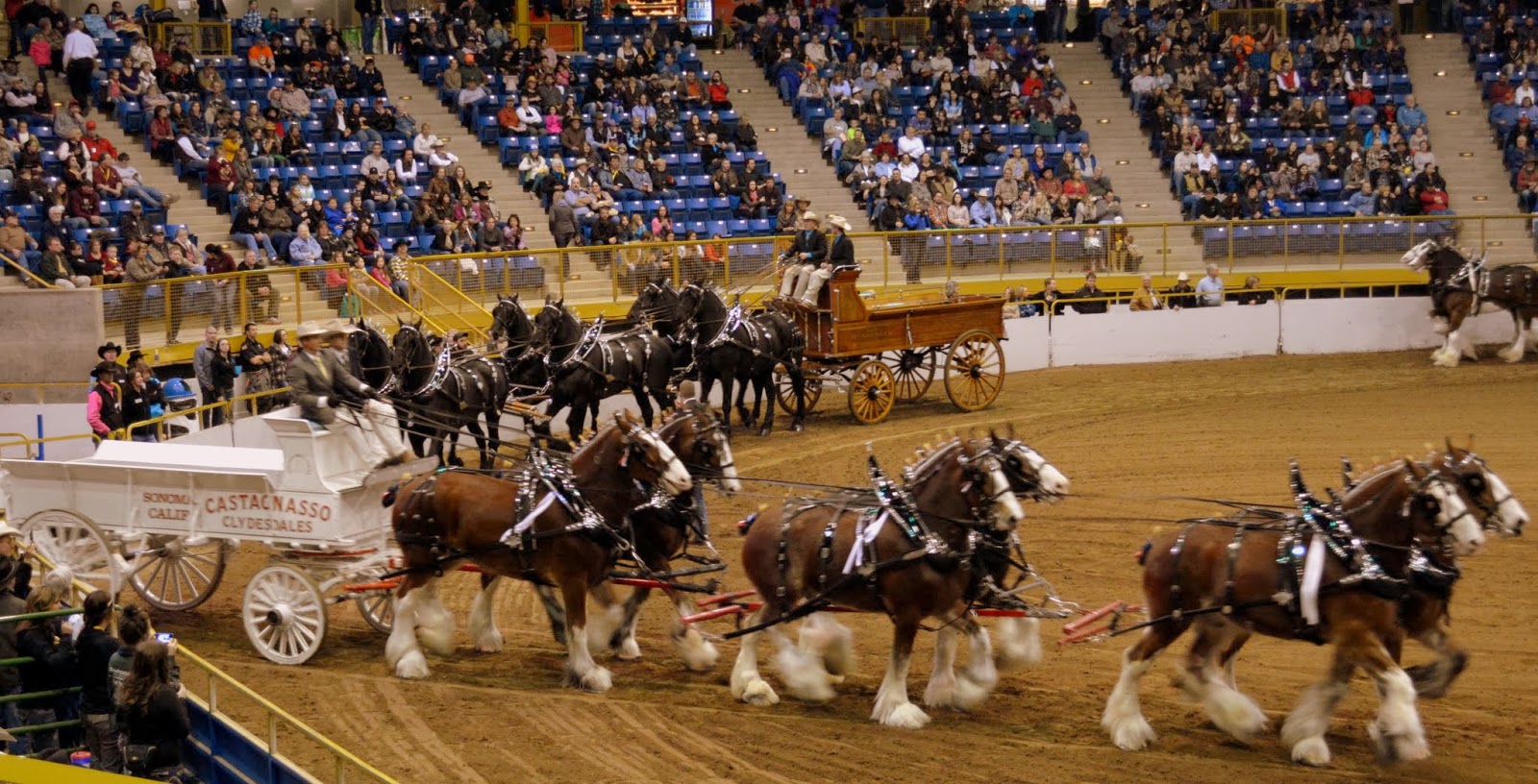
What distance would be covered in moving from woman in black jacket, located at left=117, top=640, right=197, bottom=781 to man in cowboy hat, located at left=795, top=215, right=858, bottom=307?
1297cm

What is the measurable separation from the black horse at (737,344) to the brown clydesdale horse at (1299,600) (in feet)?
34.2

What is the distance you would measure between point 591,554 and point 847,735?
2183mm

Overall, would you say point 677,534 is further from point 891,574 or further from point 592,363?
point 592,363

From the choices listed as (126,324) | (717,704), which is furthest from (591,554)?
(126,324)

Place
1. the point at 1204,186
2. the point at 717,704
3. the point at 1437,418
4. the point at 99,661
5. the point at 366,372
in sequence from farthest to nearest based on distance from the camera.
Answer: the point at 1204,186 < the point at 1437,418 < the point at 366,372 < the point at 717,704 < the point at 99,661

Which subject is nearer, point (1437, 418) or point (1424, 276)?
point (1437, 418)

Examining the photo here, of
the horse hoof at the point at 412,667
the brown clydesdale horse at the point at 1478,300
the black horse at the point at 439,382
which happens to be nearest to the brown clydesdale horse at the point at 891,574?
the horse hoof at the point at 412,667

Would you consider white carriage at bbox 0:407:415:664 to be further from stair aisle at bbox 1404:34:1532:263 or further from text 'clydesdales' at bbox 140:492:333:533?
stair aisle at bbox 1404:34:1532:263

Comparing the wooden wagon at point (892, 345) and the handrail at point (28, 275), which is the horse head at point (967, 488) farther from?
the handrail at point (28, 275)

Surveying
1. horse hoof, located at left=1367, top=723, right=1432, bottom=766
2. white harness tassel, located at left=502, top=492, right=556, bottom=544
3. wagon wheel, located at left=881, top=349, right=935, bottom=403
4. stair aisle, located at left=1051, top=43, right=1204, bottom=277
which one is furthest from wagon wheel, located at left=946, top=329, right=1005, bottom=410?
horse hoof, located at left=1367, top=723, right=1432, bottom=766

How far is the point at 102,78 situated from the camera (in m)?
26.1

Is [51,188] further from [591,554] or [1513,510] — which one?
[1513,510]

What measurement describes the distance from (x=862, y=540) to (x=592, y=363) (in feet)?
29.8

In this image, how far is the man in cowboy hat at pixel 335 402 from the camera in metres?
11.8
